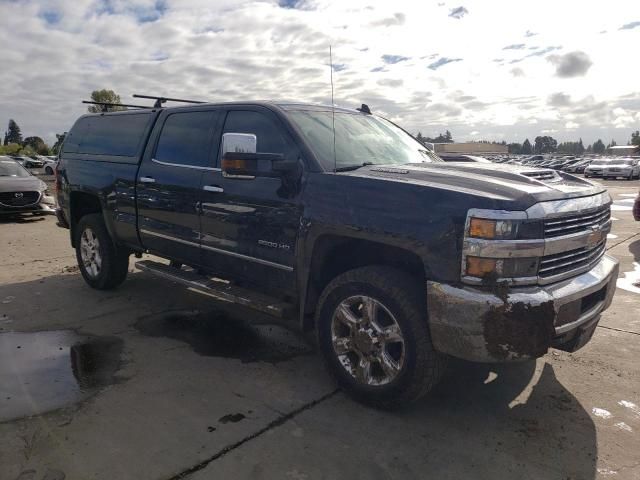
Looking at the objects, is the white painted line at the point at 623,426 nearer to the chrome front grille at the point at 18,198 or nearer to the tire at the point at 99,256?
the tire at the point at 99,256

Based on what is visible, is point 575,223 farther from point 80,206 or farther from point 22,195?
point 22,195

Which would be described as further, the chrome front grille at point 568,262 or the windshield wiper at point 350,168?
the windshield wiper at point 350,168

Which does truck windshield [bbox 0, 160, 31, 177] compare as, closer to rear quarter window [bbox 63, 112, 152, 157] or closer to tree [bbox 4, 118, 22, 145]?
rear quarter window [bbox 63, 112, 152, 157]

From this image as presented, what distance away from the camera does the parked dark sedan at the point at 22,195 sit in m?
12.2

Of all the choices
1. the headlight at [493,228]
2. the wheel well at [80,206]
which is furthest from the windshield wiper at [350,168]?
the wheel well at [80,206]

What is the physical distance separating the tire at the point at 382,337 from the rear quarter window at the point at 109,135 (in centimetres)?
307

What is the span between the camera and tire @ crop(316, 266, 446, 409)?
321 cm

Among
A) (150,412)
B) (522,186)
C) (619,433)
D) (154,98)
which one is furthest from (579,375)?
(154,98)

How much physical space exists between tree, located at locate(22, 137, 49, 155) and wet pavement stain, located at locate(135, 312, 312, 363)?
94.4 metres

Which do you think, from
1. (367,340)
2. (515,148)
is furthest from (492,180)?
(515,148)

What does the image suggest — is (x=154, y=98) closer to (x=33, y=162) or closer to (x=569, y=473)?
(x=569, y=473)

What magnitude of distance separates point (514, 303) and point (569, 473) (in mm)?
936

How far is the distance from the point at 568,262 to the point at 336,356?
1.60 m

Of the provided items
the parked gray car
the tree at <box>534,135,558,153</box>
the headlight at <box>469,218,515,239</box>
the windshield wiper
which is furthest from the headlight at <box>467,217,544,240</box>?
the tree at <box>534,135,558,153</box>
